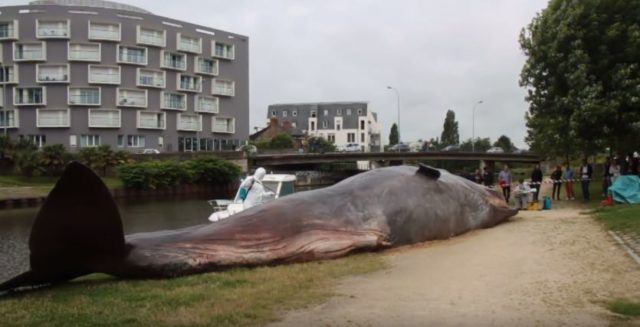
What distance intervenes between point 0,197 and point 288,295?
47.1 metres

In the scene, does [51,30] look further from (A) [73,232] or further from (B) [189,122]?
(A) [73,232]

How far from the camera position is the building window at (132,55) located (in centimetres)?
8250

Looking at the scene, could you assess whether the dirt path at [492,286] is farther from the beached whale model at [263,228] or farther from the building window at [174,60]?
the building window at [174,60]

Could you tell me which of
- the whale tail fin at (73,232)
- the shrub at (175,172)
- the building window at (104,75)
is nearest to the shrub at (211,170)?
the shrub at (175,172)

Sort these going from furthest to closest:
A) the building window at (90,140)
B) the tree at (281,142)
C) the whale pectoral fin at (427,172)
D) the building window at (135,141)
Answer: the tree at (281,142), the building window at (135,141), the building window at (90,140), the whale pectoral fin at (427,172)

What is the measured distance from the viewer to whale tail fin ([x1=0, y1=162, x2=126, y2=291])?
9.07 m

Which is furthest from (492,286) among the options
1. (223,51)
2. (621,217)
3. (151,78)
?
(223,51)

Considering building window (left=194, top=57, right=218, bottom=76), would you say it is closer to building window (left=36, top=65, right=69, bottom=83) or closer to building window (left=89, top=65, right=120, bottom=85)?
building window (left=89, top=65, right=120, bottom=85)

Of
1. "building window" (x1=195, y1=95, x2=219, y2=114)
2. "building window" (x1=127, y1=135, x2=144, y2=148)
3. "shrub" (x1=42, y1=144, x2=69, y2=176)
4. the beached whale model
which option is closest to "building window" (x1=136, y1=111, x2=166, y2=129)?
"building window" (x1=127, y1=135, x2=144, y2=148)

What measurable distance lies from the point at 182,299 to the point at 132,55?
8026 centimetres

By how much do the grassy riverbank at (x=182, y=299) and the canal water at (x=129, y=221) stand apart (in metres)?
8.79

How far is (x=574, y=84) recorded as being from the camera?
2678cm

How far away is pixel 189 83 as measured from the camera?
90500mm

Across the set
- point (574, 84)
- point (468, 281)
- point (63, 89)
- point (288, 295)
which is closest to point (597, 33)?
point (574, 84)
